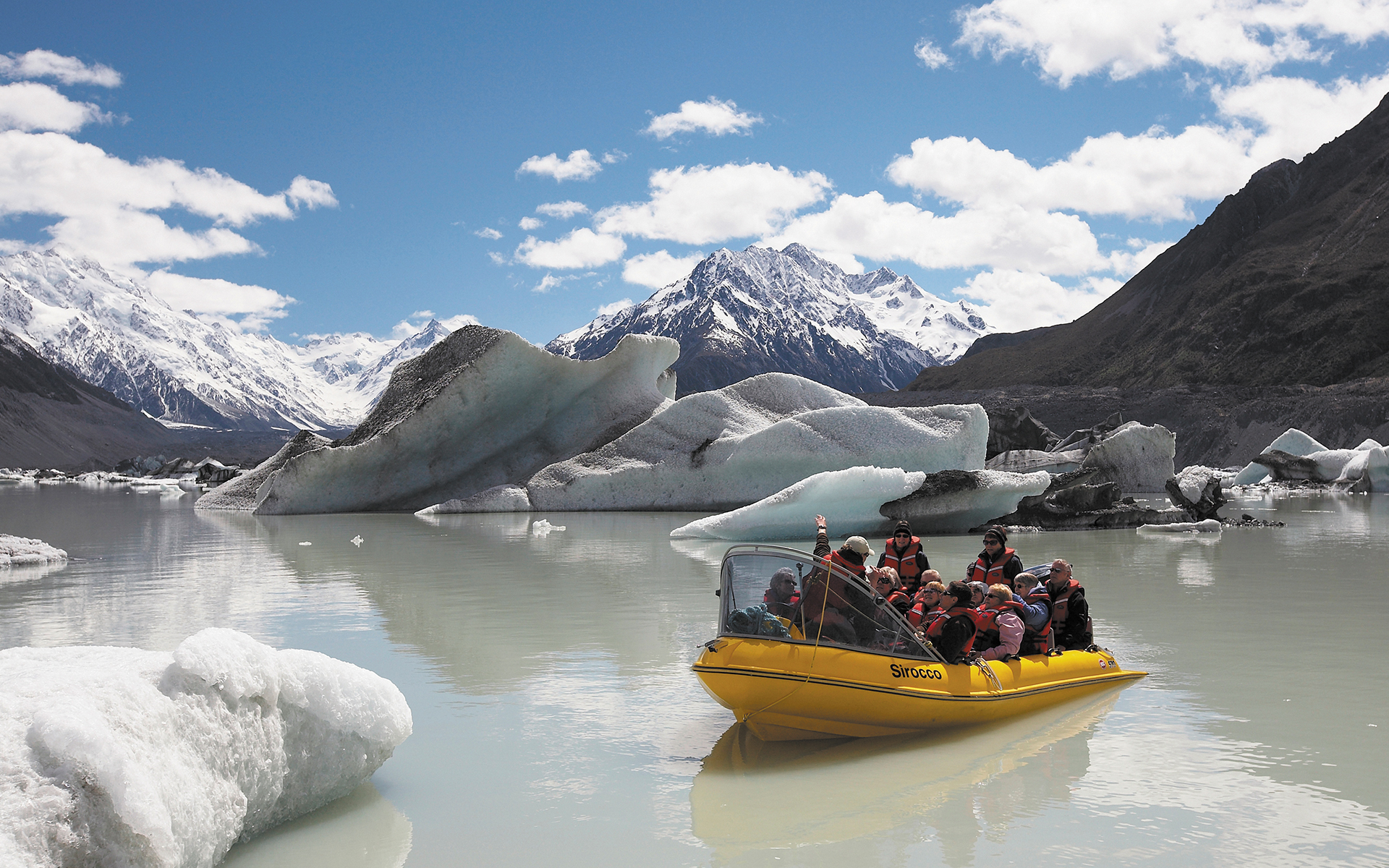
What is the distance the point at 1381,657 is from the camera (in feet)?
25.4

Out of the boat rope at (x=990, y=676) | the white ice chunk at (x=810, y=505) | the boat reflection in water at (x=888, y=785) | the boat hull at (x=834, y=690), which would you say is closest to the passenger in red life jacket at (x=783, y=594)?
the boat hull at (x=834, y=690)

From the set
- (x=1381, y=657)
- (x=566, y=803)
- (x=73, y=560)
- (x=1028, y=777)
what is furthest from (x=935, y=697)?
(x=73, y=560)

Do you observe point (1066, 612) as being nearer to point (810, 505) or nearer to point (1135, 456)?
point (810, 505)

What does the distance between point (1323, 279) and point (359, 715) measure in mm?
95108

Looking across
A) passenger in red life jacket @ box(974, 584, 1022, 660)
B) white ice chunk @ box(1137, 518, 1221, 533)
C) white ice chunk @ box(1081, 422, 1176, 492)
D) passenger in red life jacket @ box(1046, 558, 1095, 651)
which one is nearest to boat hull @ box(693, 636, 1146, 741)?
passenger in red life jacket @ box(974, 584, 1022, 660)

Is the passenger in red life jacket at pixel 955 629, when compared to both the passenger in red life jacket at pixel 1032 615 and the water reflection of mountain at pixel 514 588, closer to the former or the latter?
the passenger in red life jacket at pixel 1032 615

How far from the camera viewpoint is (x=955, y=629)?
5949 mm

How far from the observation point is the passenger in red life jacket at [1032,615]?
662cm

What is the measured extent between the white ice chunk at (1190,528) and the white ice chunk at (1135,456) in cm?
1148

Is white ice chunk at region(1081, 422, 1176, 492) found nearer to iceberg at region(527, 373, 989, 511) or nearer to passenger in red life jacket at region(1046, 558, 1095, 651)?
iceberg at region(527, 373, 989, 511)

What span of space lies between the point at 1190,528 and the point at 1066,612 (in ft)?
44.5

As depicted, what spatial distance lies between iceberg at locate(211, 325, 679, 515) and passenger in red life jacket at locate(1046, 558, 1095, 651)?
18.9m

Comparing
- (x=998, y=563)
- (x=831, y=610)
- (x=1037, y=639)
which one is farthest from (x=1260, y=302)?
(x=831, y=610)

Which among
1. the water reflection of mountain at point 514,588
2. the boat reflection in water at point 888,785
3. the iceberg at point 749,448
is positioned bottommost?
the boat reflection in water at point 888,785
